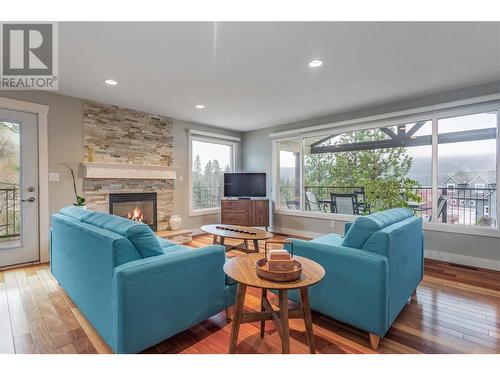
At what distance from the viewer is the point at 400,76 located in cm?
293

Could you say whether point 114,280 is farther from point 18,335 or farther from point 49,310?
point 49,310

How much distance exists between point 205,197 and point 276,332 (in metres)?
3.93

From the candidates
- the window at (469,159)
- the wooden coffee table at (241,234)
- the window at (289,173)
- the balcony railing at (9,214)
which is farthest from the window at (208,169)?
the window at (469,159)

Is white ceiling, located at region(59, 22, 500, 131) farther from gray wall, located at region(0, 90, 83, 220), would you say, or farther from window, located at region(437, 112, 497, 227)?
window, located at region(437, 112, 497, 227)

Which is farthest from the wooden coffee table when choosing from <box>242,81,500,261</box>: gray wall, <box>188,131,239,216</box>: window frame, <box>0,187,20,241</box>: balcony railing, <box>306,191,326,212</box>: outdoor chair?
<box>0,187,20,241</box>: balcony railing

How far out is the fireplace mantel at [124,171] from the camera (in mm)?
3650

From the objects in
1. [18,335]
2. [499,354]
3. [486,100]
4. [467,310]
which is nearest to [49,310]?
[18,335]

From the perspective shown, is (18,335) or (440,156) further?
(440,156)

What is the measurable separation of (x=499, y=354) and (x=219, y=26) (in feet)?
9.90

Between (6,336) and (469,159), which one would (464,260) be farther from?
(6,336)

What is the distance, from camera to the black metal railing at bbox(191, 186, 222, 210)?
5.30m

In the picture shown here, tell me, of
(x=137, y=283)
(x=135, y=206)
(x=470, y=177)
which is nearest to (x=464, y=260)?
(x=470, y=177)

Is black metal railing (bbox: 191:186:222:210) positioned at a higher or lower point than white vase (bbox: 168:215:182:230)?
higher

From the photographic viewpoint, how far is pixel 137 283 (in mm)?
1433
